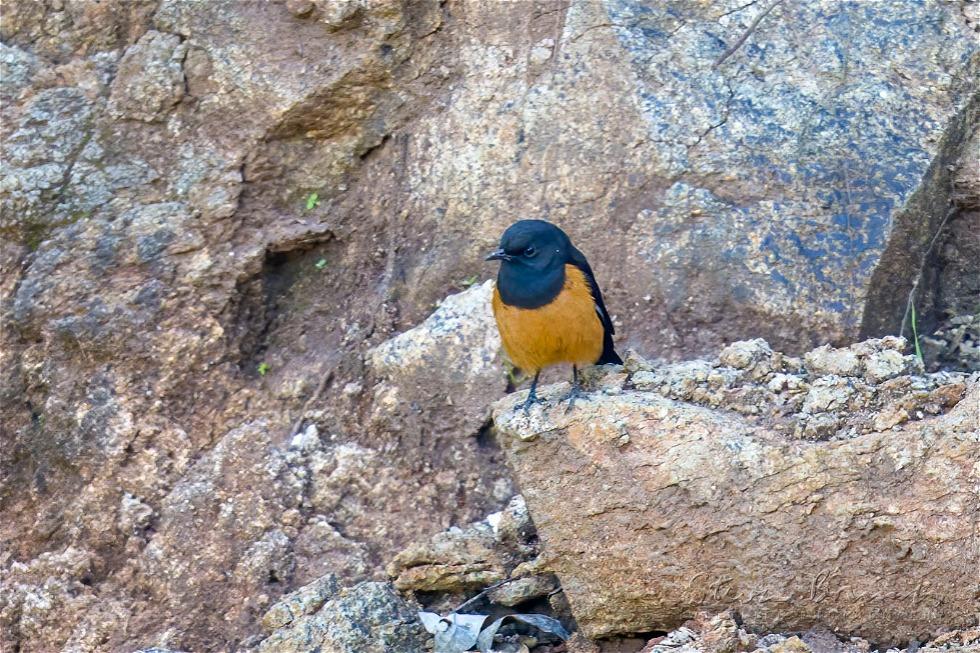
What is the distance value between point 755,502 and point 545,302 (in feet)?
4.90

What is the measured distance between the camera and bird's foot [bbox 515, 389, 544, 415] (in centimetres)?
527

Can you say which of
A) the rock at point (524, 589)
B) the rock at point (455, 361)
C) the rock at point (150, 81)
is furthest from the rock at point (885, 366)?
the rock at point (150, 81)

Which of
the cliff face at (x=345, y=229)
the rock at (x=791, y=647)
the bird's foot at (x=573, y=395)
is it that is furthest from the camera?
the cliff face at (x=345, y=229)

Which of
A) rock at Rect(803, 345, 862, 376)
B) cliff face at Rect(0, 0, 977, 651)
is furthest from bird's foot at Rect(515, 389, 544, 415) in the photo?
rock at Rect(803, 345, 862, 376)

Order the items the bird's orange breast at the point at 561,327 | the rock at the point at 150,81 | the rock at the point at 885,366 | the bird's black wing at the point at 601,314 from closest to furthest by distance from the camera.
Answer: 1. the rock at the point at 885,366
2. the bird's orange breast at the point at 561,327
3. the bird's black wing at the point at 601,314
4. the rock at the point at 150,81

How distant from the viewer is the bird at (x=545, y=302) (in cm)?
573

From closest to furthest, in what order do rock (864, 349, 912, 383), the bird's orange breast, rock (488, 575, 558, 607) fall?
rock (864, 349, 912, 383)
rock (488, 575, 558, 607)
the bird's orange breast

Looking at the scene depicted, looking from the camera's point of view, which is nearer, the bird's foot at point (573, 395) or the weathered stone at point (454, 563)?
the bird's foot at point (573, 395)

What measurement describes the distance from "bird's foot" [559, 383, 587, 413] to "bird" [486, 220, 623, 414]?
0.20 meters

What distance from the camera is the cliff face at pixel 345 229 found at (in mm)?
6535

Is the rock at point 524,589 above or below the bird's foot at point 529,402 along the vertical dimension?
below

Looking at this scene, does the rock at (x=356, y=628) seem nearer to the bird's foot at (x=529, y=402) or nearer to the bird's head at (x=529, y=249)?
the bird's foot at (x=529, y=402)

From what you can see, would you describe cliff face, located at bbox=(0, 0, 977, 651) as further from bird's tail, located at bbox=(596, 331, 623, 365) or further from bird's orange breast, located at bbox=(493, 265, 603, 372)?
bird's orange breast, located at bbox=(493, 265, 603, 372)

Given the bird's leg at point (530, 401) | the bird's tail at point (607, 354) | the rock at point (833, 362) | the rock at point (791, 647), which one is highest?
the rock at point (833, 362)
